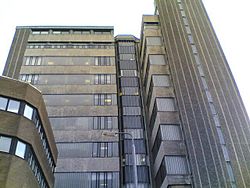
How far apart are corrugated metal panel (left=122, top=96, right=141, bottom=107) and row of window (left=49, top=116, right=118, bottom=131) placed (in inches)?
186

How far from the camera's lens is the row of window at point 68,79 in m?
54.5

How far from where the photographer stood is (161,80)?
Result: 47.5 m

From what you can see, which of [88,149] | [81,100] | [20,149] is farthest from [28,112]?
[81,100]

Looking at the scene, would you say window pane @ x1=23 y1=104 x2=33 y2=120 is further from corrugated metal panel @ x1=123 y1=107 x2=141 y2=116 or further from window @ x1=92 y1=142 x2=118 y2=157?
corrugated metal panel @ x1=123 y1=107 x2=141 y2=116

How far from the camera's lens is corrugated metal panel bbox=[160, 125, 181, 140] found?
40031 mm

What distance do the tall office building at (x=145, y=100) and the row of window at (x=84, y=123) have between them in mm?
163

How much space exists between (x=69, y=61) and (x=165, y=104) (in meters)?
23.5

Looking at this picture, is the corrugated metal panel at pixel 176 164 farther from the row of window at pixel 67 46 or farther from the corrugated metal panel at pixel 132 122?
the row of window at pixel 67 46

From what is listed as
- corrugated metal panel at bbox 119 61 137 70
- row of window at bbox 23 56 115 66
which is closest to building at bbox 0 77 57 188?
row of window at bbox 23 56 115 66

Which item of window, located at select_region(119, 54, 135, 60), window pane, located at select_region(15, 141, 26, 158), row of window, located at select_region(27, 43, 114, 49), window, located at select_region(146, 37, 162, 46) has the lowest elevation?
window pane, located at select_region(15, 141, 26, 158)

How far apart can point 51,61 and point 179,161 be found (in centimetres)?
3294

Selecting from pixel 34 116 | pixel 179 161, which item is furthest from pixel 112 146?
pixel 34 116

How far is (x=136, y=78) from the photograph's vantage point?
5753 centimetres

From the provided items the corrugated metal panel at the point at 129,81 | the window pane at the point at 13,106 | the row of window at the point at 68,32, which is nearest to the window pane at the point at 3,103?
the window pane at the point at 13,106
